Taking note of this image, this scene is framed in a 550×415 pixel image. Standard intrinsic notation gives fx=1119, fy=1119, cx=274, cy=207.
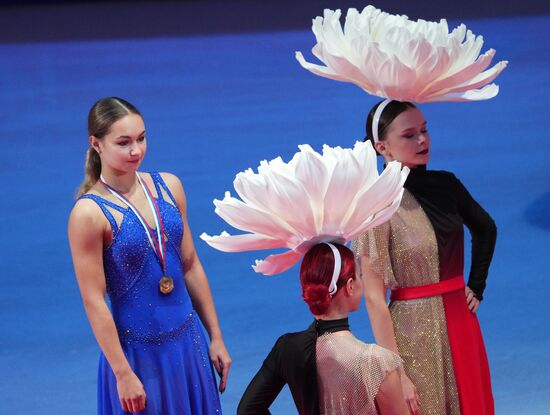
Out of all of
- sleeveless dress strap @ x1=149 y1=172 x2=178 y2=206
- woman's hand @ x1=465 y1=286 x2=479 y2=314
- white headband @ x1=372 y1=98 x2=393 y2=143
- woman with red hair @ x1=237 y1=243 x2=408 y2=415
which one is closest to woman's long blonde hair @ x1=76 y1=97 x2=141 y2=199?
sleeveless dress strap @ x1=149 y1=172 x2=178 y2=206

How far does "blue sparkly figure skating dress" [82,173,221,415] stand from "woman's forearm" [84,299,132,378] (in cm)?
10

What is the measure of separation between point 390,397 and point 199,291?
103cm

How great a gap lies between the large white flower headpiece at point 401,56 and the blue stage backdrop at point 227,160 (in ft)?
5.27

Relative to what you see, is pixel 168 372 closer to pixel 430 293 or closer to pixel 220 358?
pixel 220 358

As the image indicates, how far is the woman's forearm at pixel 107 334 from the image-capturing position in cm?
315

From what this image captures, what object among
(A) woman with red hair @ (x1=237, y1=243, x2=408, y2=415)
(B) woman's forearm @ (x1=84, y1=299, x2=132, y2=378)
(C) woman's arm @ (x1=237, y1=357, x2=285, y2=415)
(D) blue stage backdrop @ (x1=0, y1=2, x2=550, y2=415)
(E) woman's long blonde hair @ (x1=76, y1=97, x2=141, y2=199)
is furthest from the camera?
(D) blue stage backdrop @ (x1=0, y1=2, x2=550, y2=415)

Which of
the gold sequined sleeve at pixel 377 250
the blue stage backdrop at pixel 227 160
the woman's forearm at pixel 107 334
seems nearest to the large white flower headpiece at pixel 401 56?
the gold sequined sleeve at pixel 377 250

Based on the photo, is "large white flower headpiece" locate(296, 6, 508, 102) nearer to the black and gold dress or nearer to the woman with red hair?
the black and gold dress

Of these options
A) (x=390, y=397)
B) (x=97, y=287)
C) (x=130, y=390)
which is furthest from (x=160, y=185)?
(x=390, y=397)

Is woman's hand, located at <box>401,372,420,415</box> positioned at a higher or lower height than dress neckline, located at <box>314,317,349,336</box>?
lower

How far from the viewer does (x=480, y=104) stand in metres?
8.77

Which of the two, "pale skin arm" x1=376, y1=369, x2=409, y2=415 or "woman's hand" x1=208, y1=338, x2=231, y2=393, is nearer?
"pale skin arm" x1=376, y1=369, x2=409, y2=415

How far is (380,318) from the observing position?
3.30 metres

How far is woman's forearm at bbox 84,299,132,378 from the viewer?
3.15m
